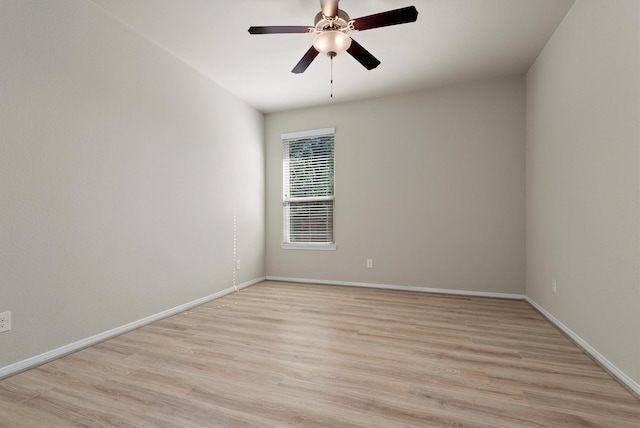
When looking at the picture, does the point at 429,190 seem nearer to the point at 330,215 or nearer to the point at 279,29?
the point at 330,215

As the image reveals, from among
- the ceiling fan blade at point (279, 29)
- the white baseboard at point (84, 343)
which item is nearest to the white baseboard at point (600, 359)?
the ceiling fan blade at point (279, 29)

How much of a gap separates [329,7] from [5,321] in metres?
2.89

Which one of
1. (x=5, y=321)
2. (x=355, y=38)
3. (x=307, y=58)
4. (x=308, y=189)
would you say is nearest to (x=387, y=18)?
(x=307, y=58)

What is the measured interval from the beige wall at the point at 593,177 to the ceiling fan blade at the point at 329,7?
5.61 feet

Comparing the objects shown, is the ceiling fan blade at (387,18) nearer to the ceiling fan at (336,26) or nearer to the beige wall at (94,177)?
the ceiling fan at (336,26)

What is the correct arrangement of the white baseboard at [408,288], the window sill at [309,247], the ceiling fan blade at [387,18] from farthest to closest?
the window sill at [309,247], the white baseboard at [408,288], the ceiling fan blade at [387,18]

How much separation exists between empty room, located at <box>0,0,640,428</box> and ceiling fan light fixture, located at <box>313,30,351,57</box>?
11 millimetres

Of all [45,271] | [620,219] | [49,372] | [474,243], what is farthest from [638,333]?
[45,271]

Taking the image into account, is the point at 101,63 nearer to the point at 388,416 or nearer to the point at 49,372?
the point at 49,372

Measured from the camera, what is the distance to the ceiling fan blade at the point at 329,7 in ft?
6.66

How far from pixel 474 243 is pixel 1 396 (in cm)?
427

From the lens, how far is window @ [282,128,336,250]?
4520 millimetres

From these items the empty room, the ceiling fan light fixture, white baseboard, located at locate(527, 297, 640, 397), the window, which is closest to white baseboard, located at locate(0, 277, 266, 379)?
the empty room

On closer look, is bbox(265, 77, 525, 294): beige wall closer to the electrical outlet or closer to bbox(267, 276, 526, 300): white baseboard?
bbox(267, 276, 526, 300): white baseboard
